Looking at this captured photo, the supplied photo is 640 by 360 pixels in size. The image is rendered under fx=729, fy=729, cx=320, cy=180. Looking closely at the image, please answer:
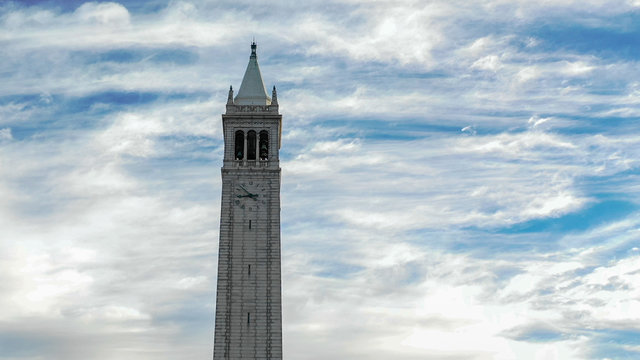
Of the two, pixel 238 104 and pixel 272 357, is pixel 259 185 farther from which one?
pixel 272 357

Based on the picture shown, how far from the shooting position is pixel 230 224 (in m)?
72.8

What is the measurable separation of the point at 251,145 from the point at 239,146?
4.34 ft

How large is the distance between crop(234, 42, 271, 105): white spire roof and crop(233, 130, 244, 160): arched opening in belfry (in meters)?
3.85

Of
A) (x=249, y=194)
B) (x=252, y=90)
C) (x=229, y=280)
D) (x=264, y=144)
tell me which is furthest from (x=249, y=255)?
(x=252, y=90)

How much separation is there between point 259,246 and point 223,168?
30.3ft

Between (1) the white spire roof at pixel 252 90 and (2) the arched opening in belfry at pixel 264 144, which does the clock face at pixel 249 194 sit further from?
(1) the white spire roof at pixel 252 90

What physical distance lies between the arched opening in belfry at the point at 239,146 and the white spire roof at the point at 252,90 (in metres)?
3.85

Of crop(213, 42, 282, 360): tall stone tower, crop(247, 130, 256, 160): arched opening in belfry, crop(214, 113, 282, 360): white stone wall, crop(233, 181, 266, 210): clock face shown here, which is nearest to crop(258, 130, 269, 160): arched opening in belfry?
crop(213, 42, 282, 360): tall stone tower

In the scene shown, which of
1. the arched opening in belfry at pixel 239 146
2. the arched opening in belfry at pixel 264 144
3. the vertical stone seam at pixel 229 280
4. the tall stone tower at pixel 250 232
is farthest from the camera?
the arched opening in belfry at pixel 264 144

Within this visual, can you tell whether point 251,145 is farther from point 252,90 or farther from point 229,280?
point 229,280

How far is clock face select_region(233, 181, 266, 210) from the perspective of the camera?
7369 centimetres

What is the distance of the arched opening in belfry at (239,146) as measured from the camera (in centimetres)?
7638

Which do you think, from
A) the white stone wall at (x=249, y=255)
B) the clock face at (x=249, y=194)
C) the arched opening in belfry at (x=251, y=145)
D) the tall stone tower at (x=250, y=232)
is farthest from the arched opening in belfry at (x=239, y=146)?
the clock face at (x=249, y=194)

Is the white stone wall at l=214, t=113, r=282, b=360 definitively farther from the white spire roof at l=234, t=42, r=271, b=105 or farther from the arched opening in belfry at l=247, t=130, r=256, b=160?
the white spire roof at l=234, t=42, r=271, b=105
